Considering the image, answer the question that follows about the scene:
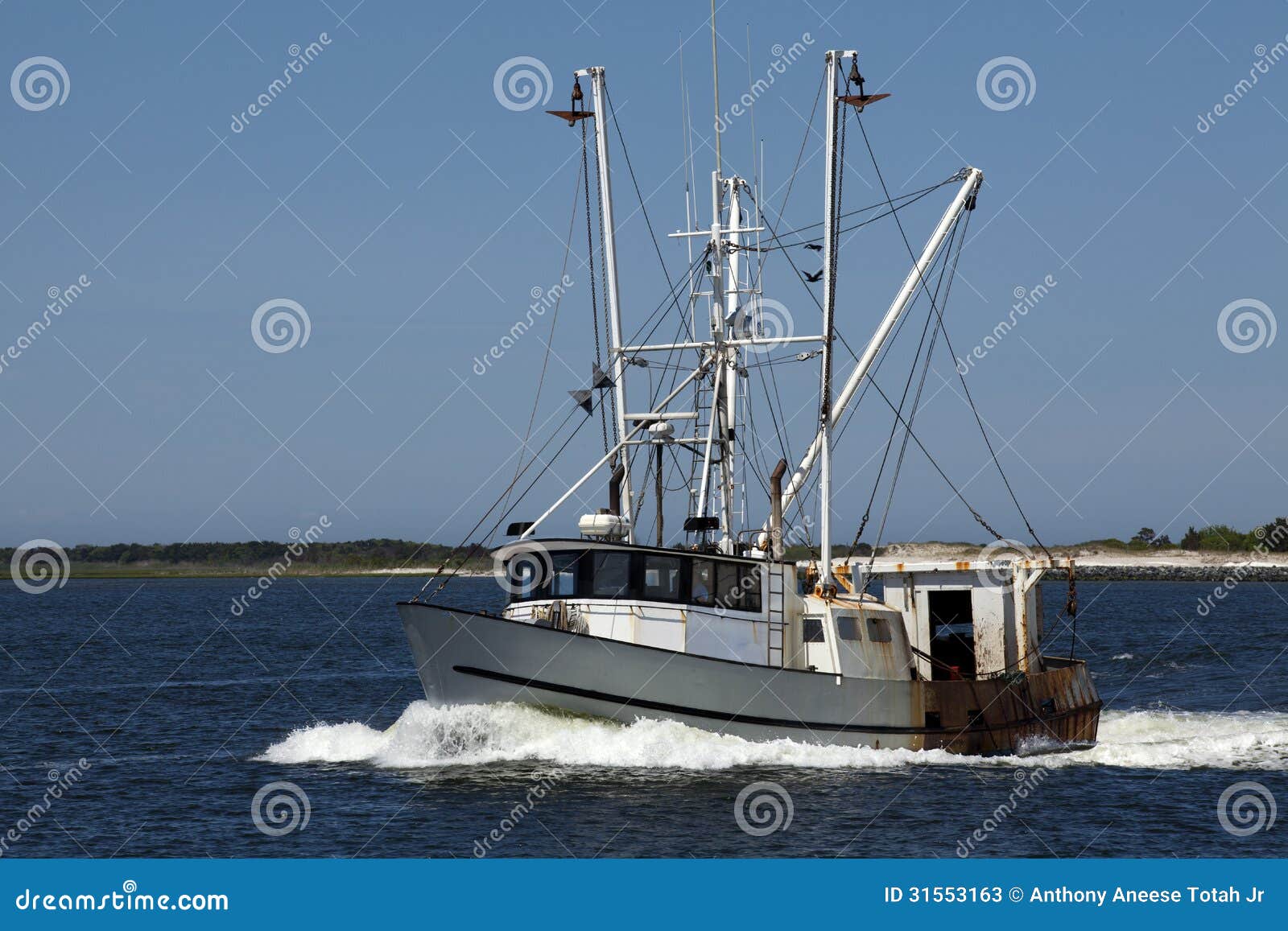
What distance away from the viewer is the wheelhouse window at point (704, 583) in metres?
24.5

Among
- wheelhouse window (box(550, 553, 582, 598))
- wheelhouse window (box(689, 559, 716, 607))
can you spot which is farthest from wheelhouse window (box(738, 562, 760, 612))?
wheelhouse window (box(550, 553, 582, 598))

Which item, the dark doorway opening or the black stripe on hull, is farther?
the dark doorway opening

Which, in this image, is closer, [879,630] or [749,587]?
[749,587]

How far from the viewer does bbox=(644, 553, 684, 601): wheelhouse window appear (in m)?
24.4

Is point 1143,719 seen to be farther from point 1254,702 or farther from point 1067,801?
point 1067,801

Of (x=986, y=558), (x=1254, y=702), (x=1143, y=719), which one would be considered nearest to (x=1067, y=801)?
(x=986, y=558)

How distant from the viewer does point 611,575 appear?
24469 millimetres

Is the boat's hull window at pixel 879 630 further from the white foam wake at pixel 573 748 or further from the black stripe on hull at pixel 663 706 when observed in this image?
the white foam wake at pixel 573 748

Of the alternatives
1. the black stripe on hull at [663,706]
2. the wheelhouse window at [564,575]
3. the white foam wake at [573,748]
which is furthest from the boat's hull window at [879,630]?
the wheelhouse window at [564,575]

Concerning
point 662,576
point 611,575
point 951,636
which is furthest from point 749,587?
point 951,636

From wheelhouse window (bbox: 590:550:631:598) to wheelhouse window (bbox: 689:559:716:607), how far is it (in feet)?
3.77

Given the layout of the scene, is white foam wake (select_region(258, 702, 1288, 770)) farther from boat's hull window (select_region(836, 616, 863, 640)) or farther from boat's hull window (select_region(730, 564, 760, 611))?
boat's hull window (select_region(730, 564, 760, 611))

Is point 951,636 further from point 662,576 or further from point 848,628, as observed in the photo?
point 662,576

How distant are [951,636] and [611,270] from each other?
36.4ft
